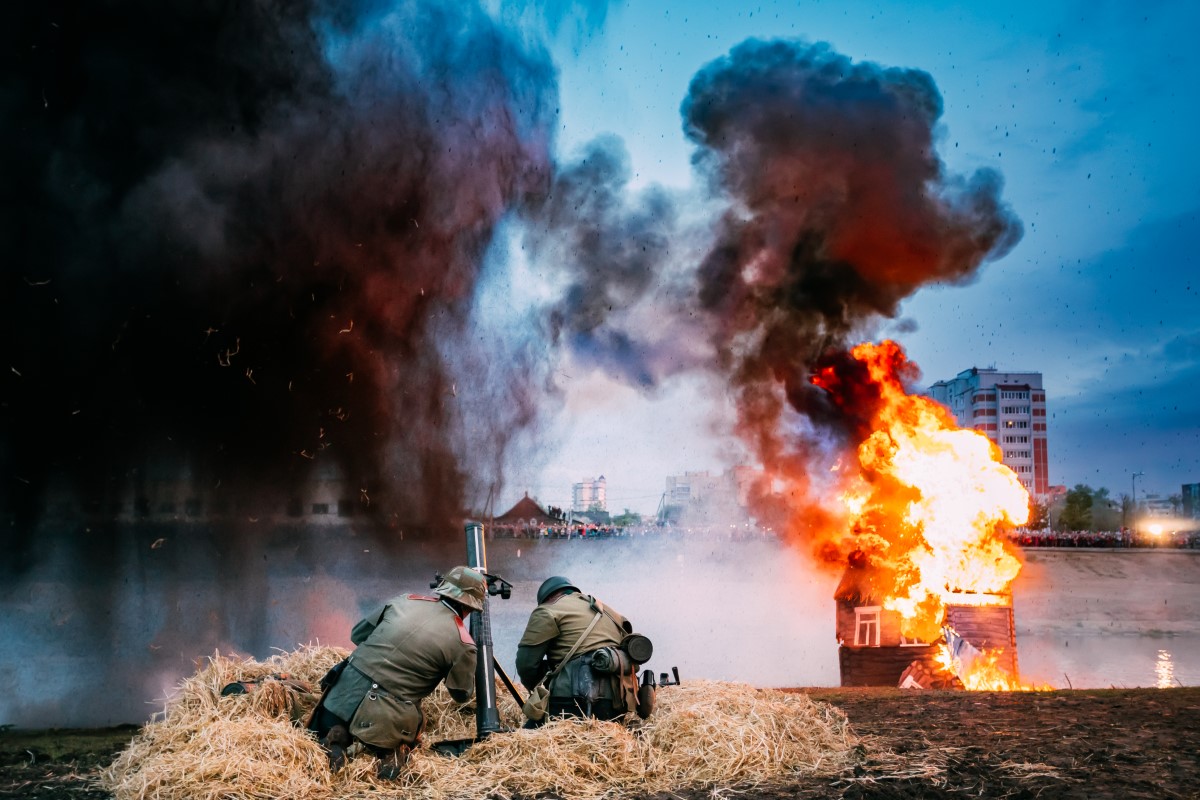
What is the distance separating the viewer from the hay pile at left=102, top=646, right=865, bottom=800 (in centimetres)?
721

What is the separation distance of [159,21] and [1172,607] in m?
55.6

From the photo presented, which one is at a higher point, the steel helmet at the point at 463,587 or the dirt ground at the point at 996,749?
the steel helmet at the point at 463,587

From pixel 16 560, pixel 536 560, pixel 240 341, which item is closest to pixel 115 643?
pixel 16 560

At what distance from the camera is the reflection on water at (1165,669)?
28.3 metres

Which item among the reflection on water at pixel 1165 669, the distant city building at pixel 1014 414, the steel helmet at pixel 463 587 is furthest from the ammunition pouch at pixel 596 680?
the distant city building at pixel 1014 414

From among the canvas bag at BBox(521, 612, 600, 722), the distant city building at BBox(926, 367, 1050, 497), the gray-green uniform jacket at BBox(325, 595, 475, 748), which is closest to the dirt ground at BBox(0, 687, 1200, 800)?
the canvas bag at BBox(521, 612, 600, 722)

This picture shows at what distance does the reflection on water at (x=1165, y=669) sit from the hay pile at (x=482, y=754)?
2429cm

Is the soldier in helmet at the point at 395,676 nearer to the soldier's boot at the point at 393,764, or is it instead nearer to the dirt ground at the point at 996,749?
the soldier's boot at the point at 393,764

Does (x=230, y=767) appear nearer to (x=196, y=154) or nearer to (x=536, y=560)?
(x=196, y=154)

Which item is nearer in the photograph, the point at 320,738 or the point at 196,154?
the point at 320,738

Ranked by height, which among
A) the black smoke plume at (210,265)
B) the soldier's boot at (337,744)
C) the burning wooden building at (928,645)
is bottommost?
the burning wooden building at (928,645)

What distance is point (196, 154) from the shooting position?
19.8 m

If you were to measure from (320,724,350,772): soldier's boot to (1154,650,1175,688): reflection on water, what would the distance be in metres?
27.8

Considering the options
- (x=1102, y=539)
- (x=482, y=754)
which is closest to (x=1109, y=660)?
(x=1102, y=539)
